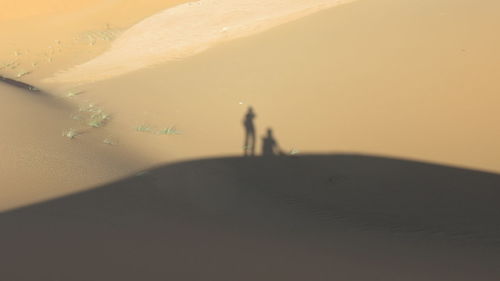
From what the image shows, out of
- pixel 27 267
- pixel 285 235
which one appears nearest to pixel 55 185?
pixel 27 267

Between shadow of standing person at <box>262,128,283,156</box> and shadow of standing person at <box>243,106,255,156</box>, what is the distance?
19 cm

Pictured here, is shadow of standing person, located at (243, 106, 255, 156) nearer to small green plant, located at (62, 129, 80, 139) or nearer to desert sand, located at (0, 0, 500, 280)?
desert sand, located at (0, 0, 500, 280)

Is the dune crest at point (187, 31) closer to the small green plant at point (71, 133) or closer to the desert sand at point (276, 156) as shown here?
the desert sand at point (276, 156)

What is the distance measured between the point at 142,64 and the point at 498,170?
9.92 metres

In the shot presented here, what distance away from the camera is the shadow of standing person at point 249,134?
813 centimetres

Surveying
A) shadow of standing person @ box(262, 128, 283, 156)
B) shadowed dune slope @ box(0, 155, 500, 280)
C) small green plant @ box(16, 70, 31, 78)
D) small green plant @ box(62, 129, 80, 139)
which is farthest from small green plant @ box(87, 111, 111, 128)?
small green plant @ box(16, 70, 31, 78)

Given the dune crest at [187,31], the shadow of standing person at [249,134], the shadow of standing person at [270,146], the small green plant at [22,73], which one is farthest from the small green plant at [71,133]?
the small green plant at [22,73]

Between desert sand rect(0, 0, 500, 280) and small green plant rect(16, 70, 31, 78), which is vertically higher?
small green plant rect(16, 70, 31, 78)

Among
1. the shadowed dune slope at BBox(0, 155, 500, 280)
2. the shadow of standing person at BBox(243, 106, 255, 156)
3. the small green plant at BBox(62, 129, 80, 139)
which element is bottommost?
the shadowed dune slope at BBox(0, 155, 500, 280)

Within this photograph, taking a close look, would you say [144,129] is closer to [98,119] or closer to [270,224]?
[98,119]

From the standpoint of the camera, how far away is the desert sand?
171 inches

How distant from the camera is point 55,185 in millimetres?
5578

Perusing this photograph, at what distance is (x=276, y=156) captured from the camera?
7961 mm

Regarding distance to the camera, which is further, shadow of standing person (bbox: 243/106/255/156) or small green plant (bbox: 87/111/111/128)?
small green plant (bbox: 87/111/111/128)
